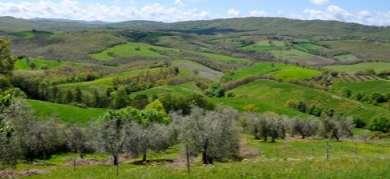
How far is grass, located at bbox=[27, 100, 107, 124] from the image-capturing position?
131375 millimetres

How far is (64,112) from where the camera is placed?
13588cm

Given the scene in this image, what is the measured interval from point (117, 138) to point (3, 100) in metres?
44.6

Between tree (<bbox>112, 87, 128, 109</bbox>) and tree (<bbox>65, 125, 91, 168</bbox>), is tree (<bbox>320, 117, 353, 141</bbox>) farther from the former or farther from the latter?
tree (<bbox>112, 87, 128, 109</bbox>)

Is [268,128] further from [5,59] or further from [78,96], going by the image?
[78,96]

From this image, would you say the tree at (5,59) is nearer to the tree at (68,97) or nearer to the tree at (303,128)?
the tree at (303,128)

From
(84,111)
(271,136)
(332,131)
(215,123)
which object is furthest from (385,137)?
(215,123)

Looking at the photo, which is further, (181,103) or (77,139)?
(181,103)

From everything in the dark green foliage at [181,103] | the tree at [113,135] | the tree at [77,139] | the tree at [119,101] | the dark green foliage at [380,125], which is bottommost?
the dark green foliage at [380,125]

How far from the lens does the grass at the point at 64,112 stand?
131m

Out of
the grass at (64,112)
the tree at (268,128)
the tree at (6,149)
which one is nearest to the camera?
the tree at (6,149)

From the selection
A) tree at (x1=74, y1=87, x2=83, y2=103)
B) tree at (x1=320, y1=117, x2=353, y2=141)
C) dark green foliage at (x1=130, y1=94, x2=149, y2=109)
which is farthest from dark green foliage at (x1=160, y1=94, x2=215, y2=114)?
tree at (x1=320, y1=117, x2=353, y2=141)

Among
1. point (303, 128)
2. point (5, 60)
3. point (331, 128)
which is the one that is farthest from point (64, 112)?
point (5, 60)

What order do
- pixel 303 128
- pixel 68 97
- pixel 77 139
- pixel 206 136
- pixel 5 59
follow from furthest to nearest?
pixel 68 97 < pixel 303 128 < pixel 77 139 < pixel 206 136 < pixel 5 59

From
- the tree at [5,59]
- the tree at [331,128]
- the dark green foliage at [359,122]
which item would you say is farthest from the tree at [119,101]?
the tree at [5,59]
